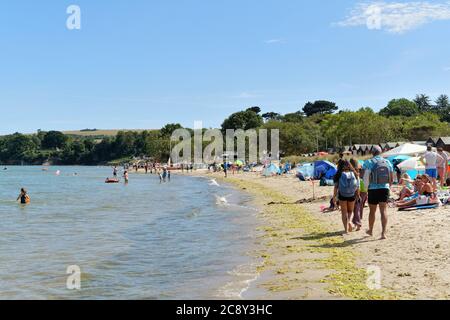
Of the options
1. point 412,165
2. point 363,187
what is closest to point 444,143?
point 412,165

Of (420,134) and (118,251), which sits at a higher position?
(420,134)

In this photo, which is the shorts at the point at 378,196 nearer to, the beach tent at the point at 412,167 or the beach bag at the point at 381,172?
the beach bag at the point at 381,172

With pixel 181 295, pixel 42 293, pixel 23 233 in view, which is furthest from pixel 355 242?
pixel 23 233

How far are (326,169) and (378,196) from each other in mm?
21779

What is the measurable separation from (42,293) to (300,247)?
6.05 m

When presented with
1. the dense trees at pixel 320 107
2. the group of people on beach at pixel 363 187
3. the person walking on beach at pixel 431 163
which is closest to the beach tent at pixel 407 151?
the person walking on beach at pixel 431 163

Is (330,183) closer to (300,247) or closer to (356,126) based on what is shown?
(300,247)

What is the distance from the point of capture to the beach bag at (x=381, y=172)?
1123 cm

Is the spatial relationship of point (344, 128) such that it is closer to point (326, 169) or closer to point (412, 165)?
point (326, 169)

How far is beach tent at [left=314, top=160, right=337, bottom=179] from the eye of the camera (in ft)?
103

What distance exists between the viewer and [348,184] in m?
12.2

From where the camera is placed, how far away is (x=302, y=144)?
95938mm
